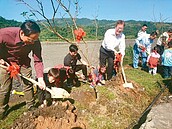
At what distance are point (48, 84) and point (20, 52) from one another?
1101 millimetres

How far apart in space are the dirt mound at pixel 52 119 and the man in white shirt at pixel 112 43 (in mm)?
2111

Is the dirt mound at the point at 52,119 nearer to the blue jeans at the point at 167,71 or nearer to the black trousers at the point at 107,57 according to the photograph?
the black trousers at the point at 107,57

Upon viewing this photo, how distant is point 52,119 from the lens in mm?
4137

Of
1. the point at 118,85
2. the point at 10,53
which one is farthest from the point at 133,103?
the point at 10,53

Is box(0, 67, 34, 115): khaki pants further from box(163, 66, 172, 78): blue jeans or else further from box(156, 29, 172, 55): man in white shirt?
box(156, 29, 172, 55): man in white shirt

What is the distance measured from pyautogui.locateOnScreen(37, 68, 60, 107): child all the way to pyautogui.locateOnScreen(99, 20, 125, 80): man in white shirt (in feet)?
5.07

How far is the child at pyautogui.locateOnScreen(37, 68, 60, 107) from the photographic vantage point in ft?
15.6

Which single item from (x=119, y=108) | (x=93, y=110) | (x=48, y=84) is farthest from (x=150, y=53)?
(x=48, y=84)

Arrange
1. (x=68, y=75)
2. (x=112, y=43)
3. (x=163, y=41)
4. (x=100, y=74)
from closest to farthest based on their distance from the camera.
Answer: (x=68, y=75) < (x=112, y=43) < (x=100, y=74) < (x=163, y=41)

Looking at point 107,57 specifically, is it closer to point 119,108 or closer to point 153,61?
point 119,108

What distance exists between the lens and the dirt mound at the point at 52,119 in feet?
13.1

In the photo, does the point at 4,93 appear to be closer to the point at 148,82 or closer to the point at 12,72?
the point at 12,72

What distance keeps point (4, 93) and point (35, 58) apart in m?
0.81

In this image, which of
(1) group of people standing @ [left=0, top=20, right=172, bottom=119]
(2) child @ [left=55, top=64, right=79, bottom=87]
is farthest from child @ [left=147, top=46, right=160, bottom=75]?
(2) child @ [left=55, top=64, right=79, bottom=87]
